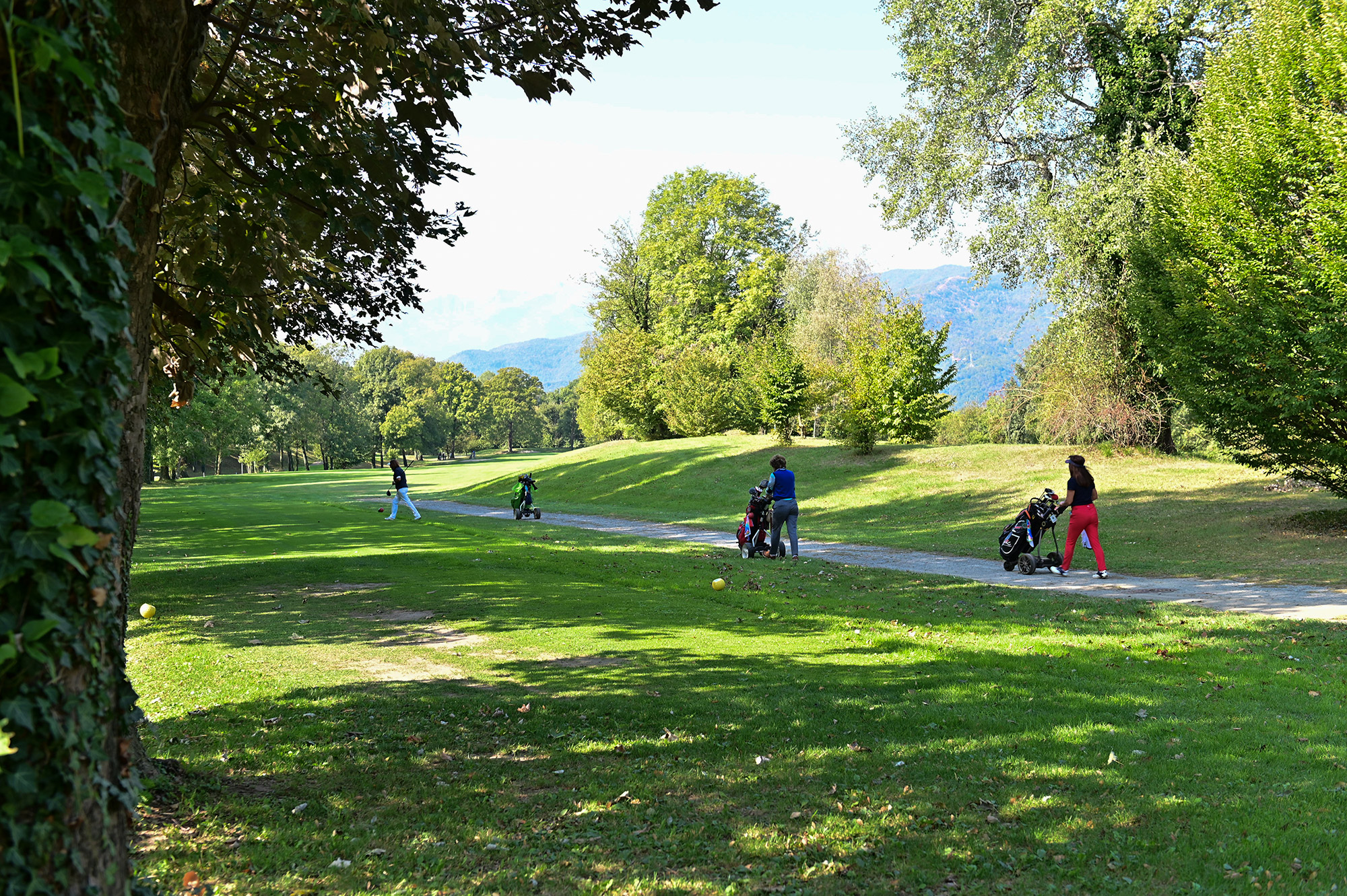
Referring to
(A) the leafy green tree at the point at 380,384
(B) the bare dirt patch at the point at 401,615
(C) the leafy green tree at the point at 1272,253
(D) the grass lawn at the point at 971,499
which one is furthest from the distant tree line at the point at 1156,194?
(A) the leafy green tree at the point at 380,384

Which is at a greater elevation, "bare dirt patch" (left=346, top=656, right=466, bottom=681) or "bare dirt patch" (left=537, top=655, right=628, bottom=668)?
"bare dirt patch" (left=346, top=656, right=466, bottom=681)

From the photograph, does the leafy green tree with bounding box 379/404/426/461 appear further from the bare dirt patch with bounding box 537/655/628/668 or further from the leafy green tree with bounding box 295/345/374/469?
the bare dirt patch with bounding box 537/655/628/668

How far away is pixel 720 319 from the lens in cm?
5784

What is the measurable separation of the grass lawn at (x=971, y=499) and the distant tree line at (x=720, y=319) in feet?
11.7

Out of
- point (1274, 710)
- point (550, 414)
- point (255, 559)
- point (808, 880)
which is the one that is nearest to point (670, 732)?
point (808, 880)

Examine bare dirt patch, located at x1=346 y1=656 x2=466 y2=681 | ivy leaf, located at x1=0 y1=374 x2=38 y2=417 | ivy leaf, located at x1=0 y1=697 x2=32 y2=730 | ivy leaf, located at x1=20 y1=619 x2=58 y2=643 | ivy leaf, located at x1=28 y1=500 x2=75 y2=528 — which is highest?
ivy leaf, located at x1=0 y1=374 x2=38 y2=417

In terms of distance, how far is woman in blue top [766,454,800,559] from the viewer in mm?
16891

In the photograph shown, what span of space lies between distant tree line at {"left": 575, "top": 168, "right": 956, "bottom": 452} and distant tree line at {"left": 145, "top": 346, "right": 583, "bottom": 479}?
21.2 meters

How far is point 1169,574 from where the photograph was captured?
50.9ft

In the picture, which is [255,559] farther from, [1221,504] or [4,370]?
[1221,504]

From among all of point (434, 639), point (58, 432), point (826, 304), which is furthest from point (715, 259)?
point (58, 432)

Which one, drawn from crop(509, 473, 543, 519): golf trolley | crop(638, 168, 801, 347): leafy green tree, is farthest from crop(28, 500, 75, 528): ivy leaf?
crop(638, 168, 801, 347): leafy green tree

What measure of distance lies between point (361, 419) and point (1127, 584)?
310 ft

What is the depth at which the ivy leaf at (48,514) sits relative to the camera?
252 centimetres
